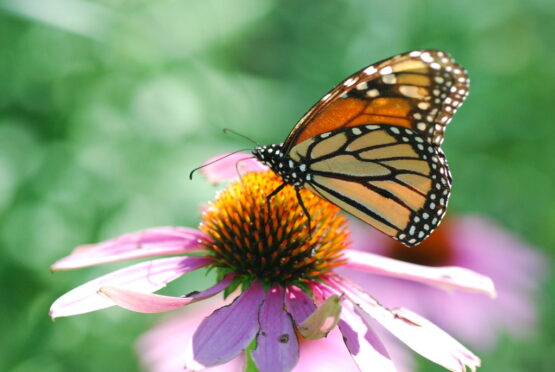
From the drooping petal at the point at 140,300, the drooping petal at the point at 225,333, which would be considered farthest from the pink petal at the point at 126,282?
the drooping petal at the point at 225,333

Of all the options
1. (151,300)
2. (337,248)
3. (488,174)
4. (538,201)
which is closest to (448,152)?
(488,174)

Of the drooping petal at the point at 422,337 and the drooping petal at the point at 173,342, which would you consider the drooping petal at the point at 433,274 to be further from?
the drooping petal at the point at 173,342

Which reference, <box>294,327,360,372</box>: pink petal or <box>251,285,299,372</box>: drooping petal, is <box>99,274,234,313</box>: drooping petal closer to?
<box>251,285,299,372</box>: drooping petal

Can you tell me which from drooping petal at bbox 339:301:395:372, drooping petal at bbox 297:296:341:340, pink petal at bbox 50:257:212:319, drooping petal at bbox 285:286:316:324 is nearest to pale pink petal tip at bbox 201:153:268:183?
pink petal at bbox 50:257:212:319

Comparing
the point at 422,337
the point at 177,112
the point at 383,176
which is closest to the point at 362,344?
the point at 422,337

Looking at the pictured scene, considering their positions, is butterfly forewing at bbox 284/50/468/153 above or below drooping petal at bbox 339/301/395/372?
above

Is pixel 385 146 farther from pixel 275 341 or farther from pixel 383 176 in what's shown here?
pixel 275 341

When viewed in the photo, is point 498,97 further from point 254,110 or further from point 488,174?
point 254,110
